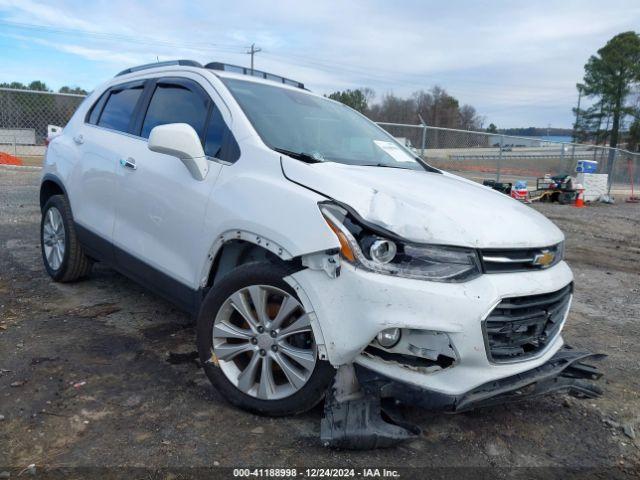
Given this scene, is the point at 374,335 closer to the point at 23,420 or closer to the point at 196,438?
the point at 196,438

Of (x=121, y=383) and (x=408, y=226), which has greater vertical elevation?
(x=408, y=226)

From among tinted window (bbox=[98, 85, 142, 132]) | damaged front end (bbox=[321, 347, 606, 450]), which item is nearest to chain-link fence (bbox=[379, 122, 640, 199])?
tinted window (bbox=[98, 85, 142, 132])

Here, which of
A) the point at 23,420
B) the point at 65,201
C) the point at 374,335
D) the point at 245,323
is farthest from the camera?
the point at 65,201

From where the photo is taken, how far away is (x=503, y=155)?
16.5m

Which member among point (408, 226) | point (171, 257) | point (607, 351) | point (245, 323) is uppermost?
point (408, 226)

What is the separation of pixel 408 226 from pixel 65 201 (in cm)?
341

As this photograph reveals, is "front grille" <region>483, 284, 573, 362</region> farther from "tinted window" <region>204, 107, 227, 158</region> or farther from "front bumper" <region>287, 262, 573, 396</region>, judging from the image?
"tinted window" <region>204, 107, 227, 158</region>

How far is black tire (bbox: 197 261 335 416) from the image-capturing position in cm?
251

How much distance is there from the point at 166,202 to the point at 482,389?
212 cm

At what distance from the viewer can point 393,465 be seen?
2.42 meters

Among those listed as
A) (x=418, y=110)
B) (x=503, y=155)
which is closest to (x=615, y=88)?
(x=418, y=110)

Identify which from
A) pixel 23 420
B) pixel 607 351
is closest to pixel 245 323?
pixel 23 420

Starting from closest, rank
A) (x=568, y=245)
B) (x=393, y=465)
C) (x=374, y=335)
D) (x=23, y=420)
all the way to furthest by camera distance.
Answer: (x=374, y=335), (x=393, y=465), (x=23, y=420), (x=568, y=245)

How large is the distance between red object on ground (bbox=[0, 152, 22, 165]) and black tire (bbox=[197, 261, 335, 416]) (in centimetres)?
1358
